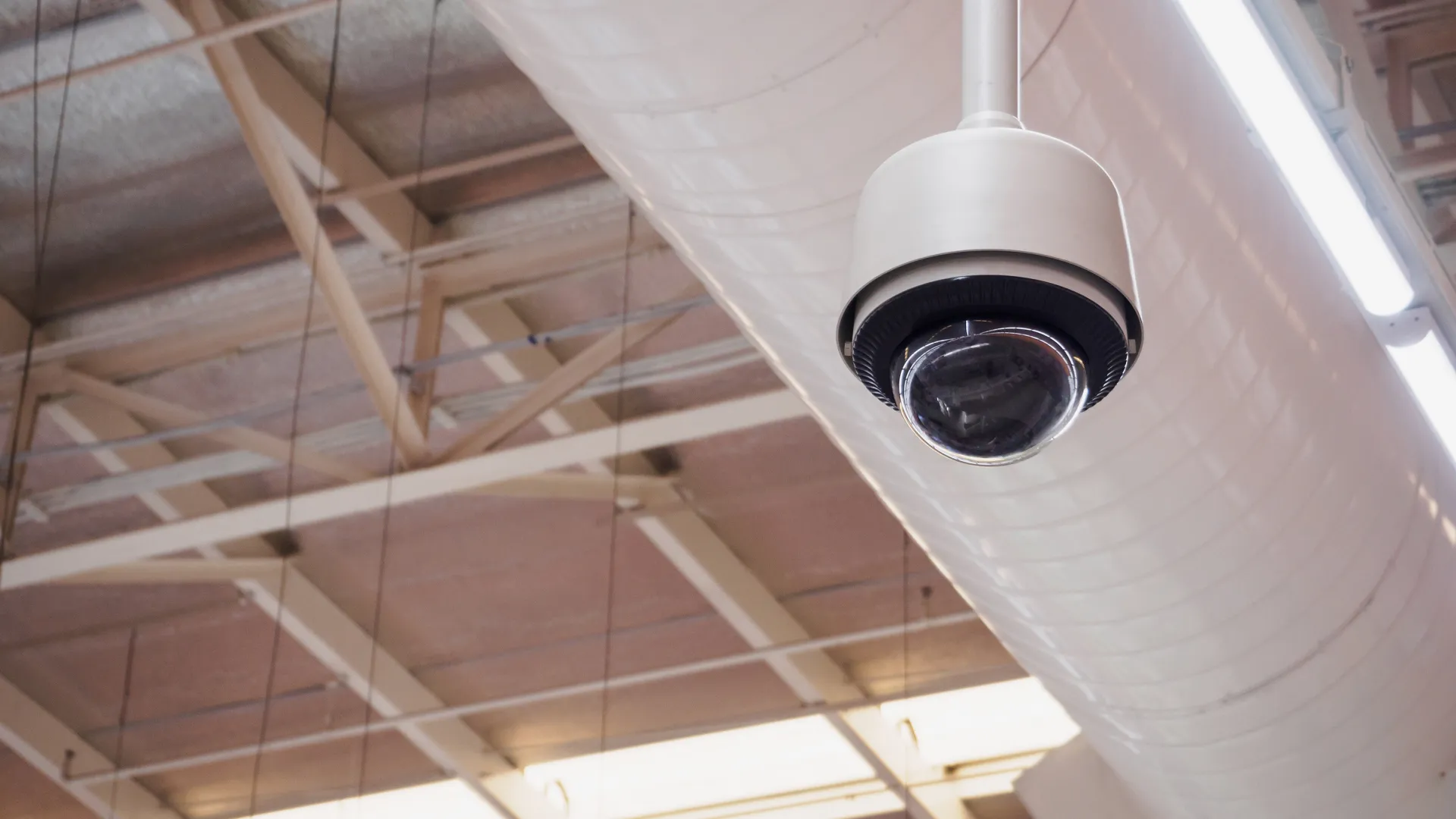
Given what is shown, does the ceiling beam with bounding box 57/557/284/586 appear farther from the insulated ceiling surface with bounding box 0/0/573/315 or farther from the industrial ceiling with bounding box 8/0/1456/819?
the insulated ceiling surface with bounding box 0/0/573/315

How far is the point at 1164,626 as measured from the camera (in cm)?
310

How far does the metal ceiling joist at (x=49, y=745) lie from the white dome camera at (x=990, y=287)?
25.9 ft

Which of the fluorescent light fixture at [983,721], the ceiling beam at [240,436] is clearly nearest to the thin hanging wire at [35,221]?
the ceiling beam at [240,436]

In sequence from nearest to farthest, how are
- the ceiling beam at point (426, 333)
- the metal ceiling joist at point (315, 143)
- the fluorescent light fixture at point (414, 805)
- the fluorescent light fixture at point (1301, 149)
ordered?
the fluorescent light fixture at point (1301, 149) < the metal ceiling joist at point (315, 143) < the ceiling beam at point (426, 333) < the fluorescent light fixture at point (414, 805)

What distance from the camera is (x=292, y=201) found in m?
4.76

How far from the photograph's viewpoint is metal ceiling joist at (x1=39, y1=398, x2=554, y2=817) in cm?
671

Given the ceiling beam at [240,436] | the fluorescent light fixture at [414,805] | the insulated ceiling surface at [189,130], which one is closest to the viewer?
the insulated ceiling surface at [189,130]

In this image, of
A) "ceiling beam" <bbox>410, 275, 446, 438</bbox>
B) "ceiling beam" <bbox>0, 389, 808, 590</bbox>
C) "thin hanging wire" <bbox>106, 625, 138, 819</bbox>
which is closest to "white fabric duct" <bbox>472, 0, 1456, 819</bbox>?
"ceiling beam" <bbox>0, 389, 808, 590</bbox>

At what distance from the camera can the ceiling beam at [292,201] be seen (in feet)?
15.3

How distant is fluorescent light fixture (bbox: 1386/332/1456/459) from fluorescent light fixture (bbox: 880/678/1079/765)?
4469 millimetres

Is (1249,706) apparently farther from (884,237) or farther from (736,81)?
(884,237)

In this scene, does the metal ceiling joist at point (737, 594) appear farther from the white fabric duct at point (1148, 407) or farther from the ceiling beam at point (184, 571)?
the white fabric duct at point (1148, 407)

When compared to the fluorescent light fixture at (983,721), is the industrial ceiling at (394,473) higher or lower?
higher

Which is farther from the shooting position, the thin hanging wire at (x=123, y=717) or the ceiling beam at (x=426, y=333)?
the thin hanging wire at (x=123, y=717)
